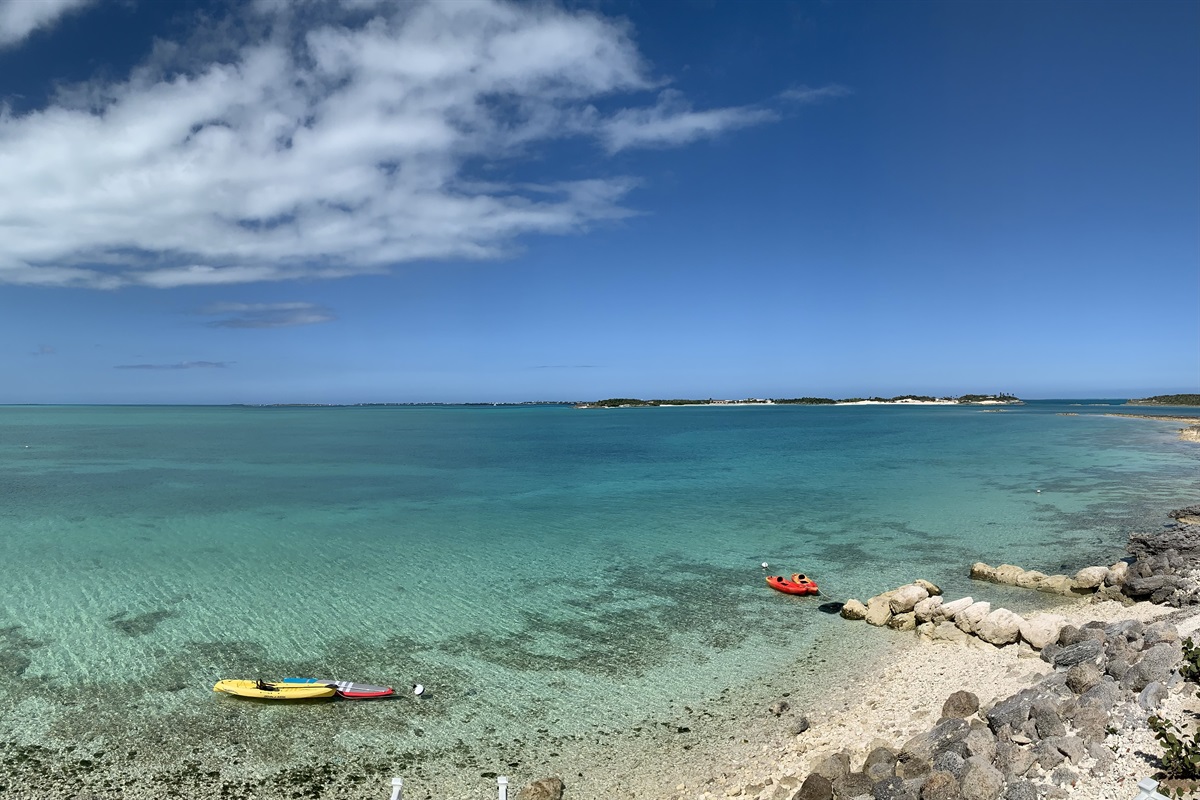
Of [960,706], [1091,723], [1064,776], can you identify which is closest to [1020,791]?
[1064,776]

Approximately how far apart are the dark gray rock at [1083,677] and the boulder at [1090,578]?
11.5m

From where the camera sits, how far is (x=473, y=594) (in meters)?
22.8

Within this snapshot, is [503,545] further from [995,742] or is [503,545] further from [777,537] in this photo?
[995,742]

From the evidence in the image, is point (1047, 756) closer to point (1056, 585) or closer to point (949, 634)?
point (949, 634)

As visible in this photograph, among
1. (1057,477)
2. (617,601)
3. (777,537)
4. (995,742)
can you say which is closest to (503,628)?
(617,601)

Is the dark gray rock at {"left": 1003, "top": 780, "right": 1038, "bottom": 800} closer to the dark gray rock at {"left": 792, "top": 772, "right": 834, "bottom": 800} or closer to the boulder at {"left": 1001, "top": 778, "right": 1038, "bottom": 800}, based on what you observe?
the boulder at {"left": 1001, "top": 778, "right": 1038, "bottom": 800}

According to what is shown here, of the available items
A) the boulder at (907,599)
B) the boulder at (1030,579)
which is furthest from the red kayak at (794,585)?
the boulder at (1030,579)

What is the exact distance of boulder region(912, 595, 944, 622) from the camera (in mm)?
18859

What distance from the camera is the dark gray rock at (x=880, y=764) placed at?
1047 cm

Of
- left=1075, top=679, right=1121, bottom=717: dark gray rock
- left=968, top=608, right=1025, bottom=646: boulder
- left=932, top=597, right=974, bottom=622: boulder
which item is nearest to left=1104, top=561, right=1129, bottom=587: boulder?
left=932, top=597, right=974, bottom=622: boulder

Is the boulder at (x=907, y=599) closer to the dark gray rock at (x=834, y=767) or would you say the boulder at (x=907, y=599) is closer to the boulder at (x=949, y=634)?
the boulder at (x=949, y=634)

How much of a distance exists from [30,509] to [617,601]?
3733cm

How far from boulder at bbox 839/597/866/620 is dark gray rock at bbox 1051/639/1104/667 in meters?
5.59

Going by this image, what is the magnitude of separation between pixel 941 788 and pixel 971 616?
10503mm
